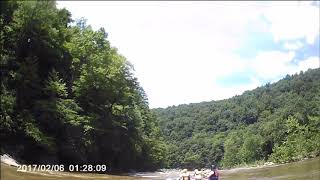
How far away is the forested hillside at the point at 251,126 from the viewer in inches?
2313

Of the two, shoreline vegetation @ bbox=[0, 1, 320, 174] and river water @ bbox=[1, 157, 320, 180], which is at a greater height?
shoreline vegetation @ bbox=[0, 1, 320, 174]

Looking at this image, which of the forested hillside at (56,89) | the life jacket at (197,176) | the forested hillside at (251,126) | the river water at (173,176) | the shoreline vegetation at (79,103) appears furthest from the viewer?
the forested hillside at (251,126)

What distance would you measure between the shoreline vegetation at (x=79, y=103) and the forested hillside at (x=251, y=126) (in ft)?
0.94

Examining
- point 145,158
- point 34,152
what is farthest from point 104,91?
point 145,158

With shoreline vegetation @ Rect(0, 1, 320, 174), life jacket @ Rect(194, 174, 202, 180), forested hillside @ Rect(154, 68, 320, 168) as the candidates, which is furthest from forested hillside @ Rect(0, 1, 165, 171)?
forested hillside @ Rect(154, 68, 320, 168)

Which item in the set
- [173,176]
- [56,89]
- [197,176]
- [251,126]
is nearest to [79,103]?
[56,89]

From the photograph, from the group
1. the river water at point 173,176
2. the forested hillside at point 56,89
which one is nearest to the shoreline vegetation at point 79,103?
the forested hillside at point 56,89

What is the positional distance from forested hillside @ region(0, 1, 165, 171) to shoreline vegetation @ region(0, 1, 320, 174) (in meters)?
0.08

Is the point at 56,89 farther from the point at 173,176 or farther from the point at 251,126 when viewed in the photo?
the point at 251,126

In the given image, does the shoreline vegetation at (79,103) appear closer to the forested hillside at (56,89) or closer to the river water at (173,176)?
the forested hillside at (56,89)

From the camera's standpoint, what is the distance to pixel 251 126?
9219cm

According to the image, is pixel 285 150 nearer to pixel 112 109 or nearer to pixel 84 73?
pixel 112 109

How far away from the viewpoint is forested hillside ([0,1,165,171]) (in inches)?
1259

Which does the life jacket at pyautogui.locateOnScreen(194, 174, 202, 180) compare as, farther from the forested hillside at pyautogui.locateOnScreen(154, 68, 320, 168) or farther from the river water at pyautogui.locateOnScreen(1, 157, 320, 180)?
the forested hillside at pyautogui.locateOnScreen(154, 68, 320, 168)
